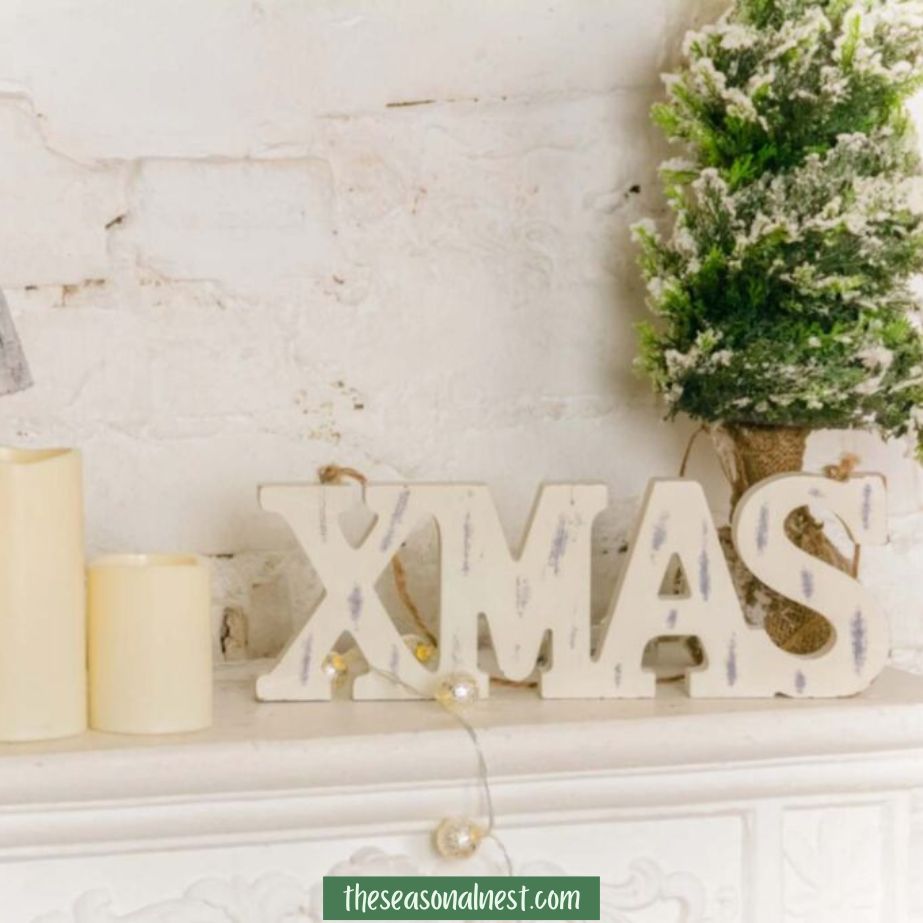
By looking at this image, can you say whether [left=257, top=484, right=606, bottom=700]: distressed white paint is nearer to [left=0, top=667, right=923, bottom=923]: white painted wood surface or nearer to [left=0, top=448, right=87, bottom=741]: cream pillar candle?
[left=0, top=667, right=923, bottom=923]: white painted wood surface

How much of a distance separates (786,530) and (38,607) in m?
0.54

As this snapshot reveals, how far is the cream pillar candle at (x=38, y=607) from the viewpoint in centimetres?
96

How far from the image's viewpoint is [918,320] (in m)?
1.27

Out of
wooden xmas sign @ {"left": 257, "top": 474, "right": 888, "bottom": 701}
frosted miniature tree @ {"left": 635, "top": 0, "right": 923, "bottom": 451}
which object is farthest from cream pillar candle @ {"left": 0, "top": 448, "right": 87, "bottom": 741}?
frosted miniature tree @ {"left": 635, "top": 0, "right": 923, "bottom": 451}

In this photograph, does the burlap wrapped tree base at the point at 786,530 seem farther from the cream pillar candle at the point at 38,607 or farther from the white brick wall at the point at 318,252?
the cream pillar candle at the point at 38,607

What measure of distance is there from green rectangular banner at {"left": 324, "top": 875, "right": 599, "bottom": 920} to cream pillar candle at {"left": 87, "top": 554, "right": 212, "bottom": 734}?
146 millimetres

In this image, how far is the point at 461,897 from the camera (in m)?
1.00

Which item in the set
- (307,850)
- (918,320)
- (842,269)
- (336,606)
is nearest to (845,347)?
(842,269)

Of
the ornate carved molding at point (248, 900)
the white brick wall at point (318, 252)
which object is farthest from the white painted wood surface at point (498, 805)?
the white brick wall at point (318, 252)

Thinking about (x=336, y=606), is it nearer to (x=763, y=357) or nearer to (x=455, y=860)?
(x=455, y=860)

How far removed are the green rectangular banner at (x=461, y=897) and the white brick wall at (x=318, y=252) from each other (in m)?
0.27

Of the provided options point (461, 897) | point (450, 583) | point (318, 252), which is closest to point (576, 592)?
point (450, 583)

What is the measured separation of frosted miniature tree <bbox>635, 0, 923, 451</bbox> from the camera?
1.07m

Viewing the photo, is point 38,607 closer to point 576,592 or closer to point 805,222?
point 576,592
